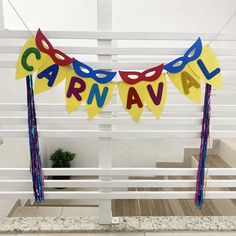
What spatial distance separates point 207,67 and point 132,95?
315 millimetres

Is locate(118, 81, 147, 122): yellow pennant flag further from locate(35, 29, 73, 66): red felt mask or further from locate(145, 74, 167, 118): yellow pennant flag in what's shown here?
locate(35, 29, 73, 66): red felt mask

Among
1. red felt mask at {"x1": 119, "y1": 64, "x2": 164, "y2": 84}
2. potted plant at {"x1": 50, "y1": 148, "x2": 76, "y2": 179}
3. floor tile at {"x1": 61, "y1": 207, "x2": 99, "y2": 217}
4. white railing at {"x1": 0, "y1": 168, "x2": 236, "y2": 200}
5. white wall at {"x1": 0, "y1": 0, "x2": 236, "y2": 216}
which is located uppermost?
white wall at {"x1": 0, "y1": 0, "x2": 236, "y2": 216}

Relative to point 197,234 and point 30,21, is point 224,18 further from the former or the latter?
point 197,234

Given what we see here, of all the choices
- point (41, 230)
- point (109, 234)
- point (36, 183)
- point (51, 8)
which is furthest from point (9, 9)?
point (109, 234)

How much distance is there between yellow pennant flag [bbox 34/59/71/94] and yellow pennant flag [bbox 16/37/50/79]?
2cm

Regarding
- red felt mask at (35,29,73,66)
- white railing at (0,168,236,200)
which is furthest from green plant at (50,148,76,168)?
red felt mask at (35,29,73,66)

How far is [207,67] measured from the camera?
0.94m

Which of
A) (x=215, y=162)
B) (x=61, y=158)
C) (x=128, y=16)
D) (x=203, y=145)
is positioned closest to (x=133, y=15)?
(x=128, y=16)

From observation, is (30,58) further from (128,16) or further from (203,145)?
(128,16)

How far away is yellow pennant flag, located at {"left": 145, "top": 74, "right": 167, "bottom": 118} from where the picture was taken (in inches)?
37.2

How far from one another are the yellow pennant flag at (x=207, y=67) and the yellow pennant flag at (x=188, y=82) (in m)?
0.02

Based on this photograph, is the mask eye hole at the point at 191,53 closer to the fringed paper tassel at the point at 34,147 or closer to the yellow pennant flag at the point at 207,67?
the yellow pennant flag at the point at 207,67

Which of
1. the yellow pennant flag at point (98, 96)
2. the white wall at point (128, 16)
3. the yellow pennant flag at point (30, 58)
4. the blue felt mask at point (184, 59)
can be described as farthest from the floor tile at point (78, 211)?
the blue felt mask at point (184, 59)

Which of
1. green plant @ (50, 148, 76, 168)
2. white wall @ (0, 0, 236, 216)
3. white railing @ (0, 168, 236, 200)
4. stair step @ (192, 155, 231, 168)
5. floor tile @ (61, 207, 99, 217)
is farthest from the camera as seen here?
green plant @ (50, 148, 76, 168)
